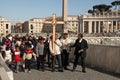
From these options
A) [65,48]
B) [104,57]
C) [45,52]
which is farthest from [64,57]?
[104,57]

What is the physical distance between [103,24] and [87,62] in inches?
4424

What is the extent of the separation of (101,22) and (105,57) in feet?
382

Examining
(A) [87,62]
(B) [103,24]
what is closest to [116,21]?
(B) [103,24]

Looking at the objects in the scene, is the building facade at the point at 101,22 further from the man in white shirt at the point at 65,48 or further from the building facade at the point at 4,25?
the man in white shirt at the point at 65,48

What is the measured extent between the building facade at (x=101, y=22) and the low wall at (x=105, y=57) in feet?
348

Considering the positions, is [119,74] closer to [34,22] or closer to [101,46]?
[101,46]

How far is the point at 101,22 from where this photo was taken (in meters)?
130

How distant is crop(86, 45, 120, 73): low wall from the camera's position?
13.3 meters

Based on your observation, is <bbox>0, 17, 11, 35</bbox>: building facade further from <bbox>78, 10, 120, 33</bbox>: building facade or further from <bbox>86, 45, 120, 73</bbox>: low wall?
<bbox>86, 45, 120, 73</bbox>: low wall

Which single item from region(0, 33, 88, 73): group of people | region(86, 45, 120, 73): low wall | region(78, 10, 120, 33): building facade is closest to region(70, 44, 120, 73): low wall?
region(86, 45, 120, 73): low wall

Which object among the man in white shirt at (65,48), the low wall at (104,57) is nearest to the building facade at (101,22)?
the low wall at (104,57)

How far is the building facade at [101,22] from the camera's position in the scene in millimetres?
124562

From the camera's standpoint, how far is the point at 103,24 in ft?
420

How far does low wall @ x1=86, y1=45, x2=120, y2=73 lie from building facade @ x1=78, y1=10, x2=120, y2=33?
10615cm
